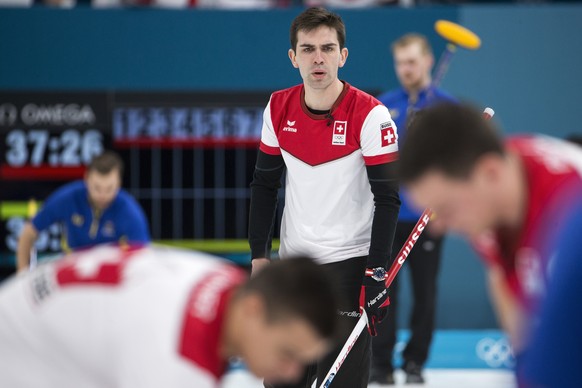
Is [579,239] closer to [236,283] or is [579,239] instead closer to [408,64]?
[236,283]

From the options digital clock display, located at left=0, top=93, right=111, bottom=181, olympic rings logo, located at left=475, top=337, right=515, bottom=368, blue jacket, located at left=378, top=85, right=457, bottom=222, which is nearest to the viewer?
blue jacket, located at left=378, top=85, right=457, bottom=222

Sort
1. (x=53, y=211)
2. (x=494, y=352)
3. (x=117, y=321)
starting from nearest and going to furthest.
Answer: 1. (x=117, y=321)
2. (x=53, y=211)
3. (x=494, y=352)

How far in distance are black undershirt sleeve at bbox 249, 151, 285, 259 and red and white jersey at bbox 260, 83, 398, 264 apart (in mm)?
186

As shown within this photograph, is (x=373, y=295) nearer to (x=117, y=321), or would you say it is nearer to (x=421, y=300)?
(x=117, y=321)

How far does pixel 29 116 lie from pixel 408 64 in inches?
104

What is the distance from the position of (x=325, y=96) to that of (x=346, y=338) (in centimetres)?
94

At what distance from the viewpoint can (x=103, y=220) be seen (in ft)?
20.6

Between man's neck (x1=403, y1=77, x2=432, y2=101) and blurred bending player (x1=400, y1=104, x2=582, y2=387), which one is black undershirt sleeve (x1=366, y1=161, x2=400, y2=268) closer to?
blurred bending player (x1=400, y1=104, x2=582, y2=387)

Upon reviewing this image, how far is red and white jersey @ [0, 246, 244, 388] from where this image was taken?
2.30 m

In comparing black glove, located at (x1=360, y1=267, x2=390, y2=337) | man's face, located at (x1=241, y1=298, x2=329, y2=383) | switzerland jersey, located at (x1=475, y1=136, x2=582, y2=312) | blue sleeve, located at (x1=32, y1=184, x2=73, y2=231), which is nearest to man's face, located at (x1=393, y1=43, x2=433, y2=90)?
blue sleeve, located at (x1=32, y1=184, x2=73, y2=231)

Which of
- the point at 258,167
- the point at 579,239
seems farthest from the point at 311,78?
the point at 579,239

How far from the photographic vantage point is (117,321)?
2.39 m

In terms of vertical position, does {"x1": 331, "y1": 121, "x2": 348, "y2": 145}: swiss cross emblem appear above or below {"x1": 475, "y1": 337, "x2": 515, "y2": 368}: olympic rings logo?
above

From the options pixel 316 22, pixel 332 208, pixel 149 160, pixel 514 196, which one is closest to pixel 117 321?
pixel 514 196
